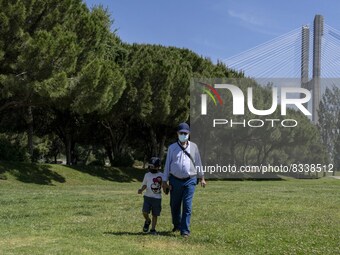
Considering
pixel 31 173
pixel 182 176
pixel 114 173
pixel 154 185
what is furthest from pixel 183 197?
pixel 114 173

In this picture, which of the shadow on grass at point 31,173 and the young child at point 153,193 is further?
the shadow on grass at point 31,173

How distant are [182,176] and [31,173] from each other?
21887 millimetres

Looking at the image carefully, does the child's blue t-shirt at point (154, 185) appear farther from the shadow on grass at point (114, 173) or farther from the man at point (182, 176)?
the shadow on grass at point (114, 173)

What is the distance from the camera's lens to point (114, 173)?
37281 mm

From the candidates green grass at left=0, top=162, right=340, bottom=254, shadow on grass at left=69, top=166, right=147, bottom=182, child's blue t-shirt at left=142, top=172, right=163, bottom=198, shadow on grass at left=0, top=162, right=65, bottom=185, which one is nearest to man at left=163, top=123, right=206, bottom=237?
child's blue t-shirt at left=142, top=172, right=163, bottom=198

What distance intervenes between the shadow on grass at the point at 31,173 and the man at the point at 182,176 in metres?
20.2

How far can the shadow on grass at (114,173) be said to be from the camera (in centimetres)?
3503

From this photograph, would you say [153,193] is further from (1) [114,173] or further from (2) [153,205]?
(1) [114,173]

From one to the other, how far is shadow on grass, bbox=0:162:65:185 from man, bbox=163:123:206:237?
66.3 feet

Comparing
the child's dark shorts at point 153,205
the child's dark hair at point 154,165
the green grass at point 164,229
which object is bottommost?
the green grass at point 164,229

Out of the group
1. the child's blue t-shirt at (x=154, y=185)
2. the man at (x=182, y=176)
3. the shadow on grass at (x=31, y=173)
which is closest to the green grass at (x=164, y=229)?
the man at (x=182, y=176)

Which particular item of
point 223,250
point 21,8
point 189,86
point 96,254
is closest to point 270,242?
point 223,250

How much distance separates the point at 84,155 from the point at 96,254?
66155 mm

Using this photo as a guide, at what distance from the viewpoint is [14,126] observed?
39.8 m
